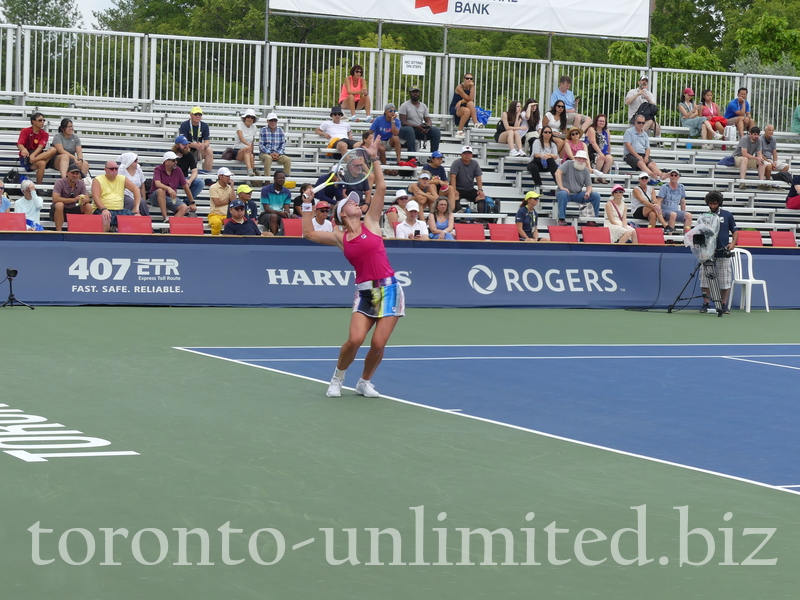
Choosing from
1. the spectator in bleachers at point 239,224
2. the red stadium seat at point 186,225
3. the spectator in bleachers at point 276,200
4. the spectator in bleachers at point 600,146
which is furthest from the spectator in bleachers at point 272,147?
the spectator in bleachers at point 600,146

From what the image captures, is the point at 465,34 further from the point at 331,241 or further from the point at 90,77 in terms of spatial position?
the point at 331,241

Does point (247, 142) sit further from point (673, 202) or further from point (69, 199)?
point (673, 202)

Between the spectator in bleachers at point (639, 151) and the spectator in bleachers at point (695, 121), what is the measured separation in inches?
102

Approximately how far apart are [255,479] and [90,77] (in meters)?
19.9

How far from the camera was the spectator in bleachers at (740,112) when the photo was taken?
2986cm

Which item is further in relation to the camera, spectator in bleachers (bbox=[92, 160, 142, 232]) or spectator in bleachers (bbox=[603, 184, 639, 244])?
spectator in bleachers (bbox=[603, 184, 639, 244])

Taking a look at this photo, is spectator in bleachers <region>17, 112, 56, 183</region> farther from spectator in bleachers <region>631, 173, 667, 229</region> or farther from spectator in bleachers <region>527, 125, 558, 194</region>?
spectator in bleachers <region>631, 173, 667, 229</region>

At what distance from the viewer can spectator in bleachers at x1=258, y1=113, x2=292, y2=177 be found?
24.2 m

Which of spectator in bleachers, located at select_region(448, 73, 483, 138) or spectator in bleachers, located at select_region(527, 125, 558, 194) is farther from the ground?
spectator in bleachers, located at select_region(448, 73, 483, 138)

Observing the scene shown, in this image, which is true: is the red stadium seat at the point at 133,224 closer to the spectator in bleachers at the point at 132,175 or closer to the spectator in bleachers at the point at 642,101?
the spectator in bleachers at the point at 132,175

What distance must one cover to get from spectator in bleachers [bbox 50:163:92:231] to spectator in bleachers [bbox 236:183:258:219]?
100 inches

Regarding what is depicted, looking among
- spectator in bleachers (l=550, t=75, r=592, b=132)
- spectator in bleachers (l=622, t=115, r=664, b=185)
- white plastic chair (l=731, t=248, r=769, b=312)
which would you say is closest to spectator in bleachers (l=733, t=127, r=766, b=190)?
spectator in bleachers (l=622, t=115, r=664, b=185)

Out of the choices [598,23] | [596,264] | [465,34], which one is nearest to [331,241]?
[596,264]

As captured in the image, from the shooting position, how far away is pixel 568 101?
27.7 meters
